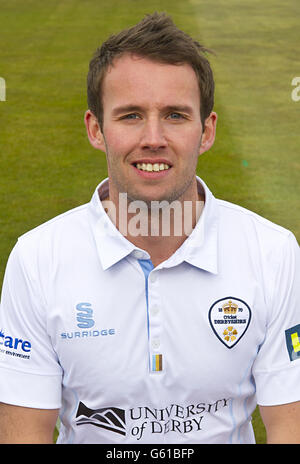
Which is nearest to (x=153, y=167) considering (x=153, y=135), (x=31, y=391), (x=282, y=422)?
(x=153, y=135)

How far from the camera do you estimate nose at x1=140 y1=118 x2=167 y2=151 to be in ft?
9.10

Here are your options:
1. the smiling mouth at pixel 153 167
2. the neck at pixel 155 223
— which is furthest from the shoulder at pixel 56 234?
the smiling mouth at pixel 153 167

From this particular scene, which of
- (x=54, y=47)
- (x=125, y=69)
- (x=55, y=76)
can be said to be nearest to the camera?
(x=125, y=69)

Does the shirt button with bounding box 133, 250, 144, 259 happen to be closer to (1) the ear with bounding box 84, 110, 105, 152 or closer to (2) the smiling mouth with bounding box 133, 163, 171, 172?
(2) the smiling mouth with bounding box 133, 163, 171, 172

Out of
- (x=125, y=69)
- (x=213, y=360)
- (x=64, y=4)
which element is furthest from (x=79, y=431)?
(x=64, y=4)

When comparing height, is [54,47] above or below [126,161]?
above

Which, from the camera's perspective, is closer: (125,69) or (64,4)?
(125,69)

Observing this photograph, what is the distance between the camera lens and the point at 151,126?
278 cm

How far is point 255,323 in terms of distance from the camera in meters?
2.89

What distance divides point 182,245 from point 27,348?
0.70 meters

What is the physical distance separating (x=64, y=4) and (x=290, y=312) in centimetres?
A: 2095

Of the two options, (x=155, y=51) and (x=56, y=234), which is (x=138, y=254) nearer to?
(x=56, y=234)
